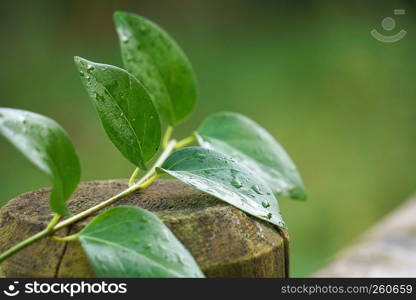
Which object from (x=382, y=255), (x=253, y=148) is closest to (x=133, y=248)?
(x=253, y=148)

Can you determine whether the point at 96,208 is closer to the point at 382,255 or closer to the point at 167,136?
the point at 167,136

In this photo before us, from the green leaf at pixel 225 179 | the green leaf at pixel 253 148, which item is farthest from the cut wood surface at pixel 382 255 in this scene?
the green leaf at pixel 225 179

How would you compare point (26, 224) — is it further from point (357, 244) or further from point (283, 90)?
point (283, 90)

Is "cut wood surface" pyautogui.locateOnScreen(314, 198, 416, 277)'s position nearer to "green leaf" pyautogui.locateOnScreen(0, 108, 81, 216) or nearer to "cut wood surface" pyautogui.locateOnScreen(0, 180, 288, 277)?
"cut wood surface" pyautogui.locateOnScreen(0, 180, 288, 277)

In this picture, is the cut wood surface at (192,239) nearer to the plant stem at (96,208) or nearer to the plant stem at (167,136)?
the plant stem at (96,208)

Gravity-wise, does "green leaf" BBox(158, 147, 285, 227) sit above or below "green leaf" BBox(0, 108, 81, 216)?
below

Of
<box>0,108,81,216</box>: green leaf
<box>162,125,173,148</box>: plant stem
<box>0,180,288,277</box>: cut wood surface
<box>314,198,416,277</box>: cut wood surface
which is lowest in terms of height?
<box>314,198,416,277</box>: cut wood surface

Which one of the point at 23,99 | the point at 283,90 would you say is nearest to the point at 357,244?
the point at 283,90

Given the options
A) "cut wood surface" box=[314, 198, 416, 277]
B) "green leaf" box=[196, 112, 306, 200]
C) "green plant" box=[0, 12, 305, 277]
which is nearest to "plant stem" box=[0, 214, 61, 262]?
"green plant" box=[0, 12, 305, 277]
